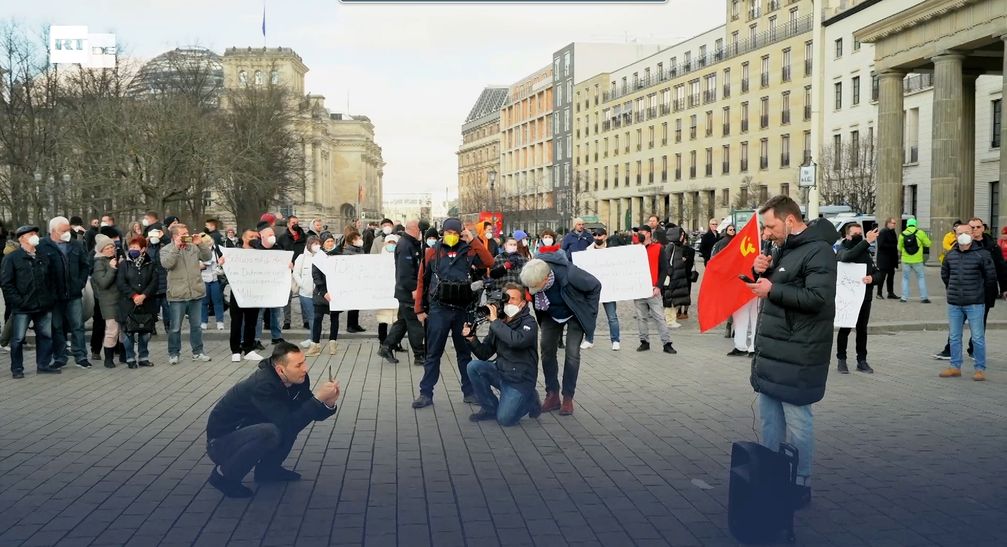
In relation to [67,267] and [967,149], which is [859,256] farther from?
[967,149]

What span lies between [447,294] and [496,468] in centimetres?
310

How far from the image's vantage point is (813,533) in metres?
5.82

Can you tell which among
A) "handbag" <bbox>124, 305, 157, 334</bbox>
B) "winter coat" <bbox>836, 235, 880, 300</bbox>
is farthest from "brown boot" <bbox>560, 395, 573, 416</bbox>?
"handbag" <bbox>124, 305, 157, 334</bbox>

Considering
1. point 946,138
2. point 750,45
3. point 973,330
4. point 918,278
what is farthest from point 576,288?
point 750,45

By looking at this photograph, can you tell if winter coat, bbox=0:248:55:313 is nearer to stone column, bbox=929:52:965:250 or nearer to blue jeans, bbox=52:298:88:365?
blue jeans, bbox=52:298:88:365

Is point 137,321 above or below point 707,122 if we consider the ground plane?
below

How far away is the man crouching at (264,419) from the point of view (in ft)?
21.4

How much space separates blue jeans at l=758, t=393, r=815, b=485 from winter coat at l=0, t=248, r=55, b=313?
9.62 metres

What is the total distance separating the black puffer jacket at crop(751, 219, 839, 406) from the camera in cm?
618

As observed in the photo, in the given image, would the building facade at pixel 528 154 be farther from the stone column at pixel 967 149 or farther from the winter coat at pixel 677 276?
the winter coat at pixel 677 276

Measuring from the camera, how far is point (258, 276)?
14383mm

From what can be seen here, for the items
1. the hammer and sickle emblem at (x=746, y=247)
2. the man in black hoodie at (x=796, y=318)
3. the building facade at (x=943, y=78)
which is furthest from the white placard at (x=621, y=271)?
the building facade at (x=943, y=78)

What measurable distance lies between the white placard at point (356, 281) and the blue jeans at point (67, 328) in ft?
11.4

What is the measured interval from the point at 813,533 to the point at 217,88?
6770 cm
